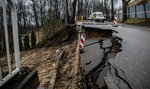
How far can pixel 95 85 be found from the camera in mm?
3375

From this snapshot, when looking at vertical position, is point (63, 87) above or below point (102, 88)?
below

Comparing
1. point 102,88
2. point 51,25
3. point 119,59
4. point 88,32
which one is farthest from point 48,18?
point 102,88

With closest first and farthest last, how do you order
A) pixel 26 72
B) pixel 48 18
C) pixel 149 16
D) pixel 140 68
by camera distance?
pixel 26 72, pixel 140 68, pixel 149 16, pixel 48 18

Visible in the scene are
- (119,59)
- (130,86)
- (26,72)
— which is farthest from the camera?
(119,59)

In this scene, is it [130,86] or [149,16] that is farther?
[149,16]

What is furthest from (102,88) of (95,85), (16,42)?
(16,42)

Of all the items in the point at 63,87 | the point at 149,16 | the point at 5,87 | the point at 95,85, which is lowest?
the point at 63,87

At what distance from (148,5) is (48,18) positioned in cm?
1383

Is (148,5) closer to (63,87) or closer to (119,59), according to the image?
(119,59)

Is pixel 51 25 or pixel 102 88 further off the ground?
pixel 51 25

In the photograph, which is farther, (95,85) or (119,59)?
(119,59)

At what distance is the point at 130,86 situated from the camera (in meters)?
2.99

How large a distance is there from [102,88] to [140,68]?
1.39 metres

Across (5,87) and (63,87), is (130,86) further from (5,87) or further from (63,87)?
(5,87)
